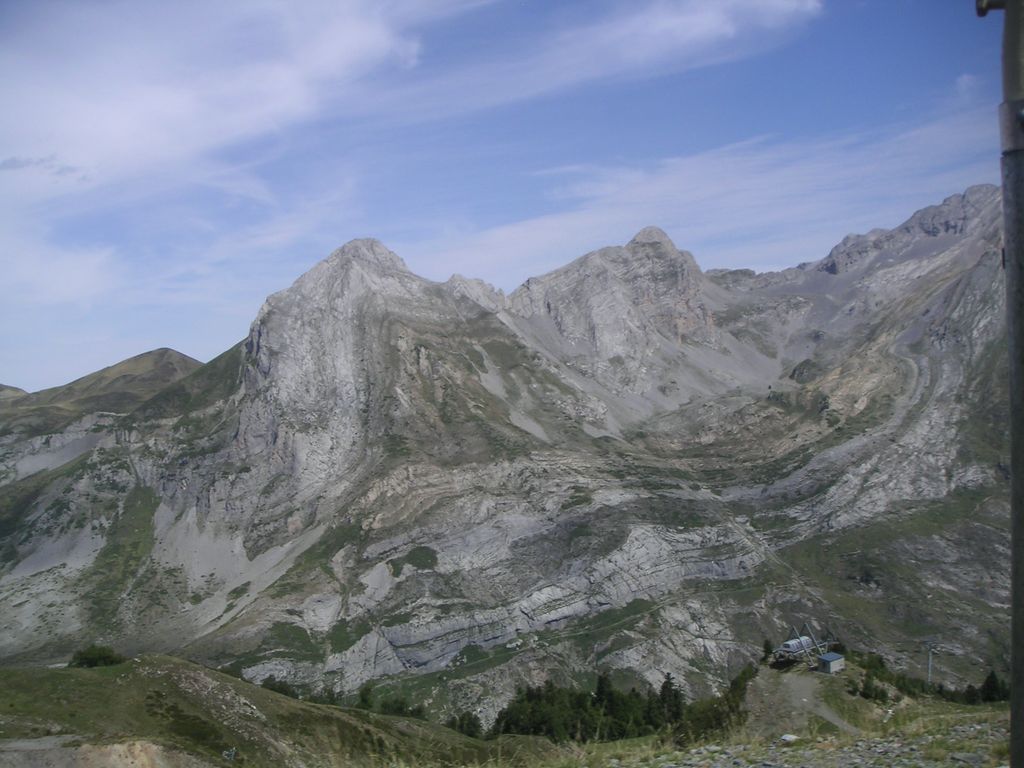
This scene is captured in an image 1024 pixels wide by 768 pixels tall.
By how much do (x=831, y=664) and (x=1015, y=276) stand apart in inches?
2066

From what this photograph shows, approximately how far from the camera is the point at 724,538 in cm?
19425

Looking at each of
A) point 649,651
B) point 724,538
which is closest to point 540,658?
point 649,651

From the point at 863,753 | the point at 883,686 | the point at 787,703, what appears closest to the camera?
the point at 863,753

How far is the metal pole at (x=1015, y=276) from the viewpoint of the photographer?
7.55 m

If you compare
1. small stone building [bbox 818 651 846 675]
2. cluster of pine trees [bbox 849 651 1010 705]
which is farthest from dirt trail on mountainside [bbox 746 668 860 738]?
cluster of pine trees [bbox 849 651 1010 705]

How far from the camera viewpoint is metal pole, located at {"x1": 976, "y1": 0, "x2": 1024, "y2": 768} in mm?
7555

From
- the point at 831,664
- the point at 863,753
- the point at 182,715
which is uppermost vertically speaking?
the point at 863,753

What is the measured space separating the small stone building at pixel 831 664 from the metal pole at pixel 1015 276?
164 ft

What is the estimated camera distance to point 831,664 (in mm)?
53938

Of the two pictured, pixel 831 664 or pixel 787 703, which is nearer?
pixel 787 703

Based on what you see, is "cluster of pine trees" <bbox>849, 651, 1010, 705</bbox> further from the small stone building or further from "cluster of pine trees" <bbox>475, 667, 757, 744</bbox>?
"cluster of pine trees" <bbox>475, 667, 757, 744</bbox>

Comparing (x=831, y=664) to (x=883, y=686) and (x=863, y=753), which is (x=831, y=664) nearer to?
(x=883, y=686)

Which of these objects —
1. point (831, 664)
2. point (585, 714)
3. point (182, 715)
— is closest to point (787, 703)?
point (831, 664)

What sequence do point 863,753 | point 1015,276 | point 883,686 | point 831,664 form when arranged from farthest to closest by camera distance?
point 831,664, point 883,686, point 863,753, point 1015,276
